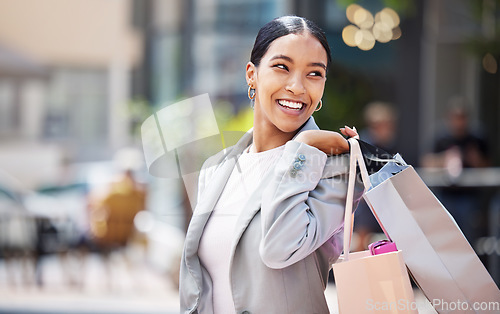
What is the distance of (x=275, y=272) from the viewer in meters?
1.64

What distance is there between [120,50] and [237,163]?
54.8 feet

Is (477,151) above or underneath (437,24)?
underneath

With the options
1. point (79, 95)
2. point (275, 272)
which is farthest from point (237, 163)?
point (79, 95)

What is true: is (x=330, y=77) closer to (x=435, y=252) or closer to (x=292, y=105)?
(x=292, y=105)

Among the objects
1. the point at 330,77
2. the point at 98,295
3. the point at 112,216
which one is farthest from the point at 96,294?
the point at 330,77

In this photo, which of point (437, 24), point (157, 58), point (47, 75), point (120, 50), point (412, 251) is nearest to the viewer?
point (412, 251)

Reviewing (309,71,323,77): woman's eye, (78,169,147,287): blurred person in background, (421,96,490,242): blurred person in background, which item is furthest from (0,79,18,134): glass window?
(309,71,323,77): woman's eye

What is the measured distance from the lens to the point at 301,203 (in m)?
1.59

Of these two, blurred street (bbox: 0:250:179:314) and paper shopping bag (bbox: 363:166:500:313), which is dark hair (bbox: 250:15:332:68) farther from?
blurred street (bbox: 0:250:179:314)

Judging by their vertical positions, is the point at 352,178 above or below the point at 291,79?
below

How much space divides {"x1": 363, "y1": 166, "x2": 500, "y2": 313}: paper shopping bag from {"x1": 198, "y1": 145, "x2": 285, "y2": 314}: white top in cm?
32

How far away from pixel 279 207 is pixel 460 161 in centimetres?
504

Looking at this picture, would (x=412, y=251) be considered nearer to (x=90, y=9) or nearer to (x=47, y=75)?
(x=47, y=75)

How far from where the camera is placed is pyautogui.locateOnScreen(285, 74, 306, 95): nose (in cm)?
168
